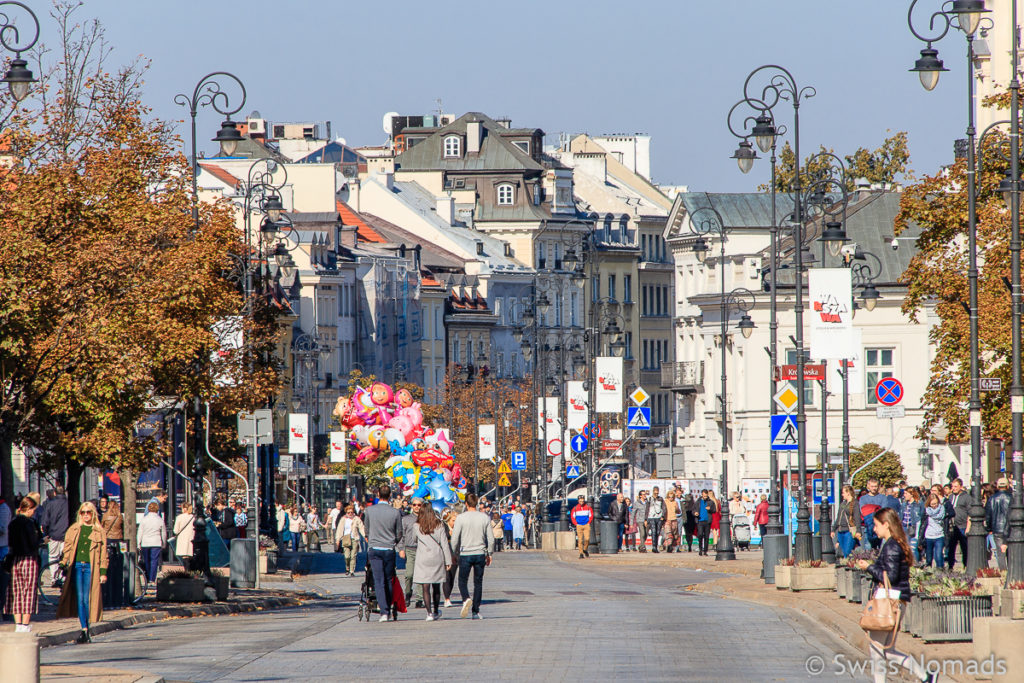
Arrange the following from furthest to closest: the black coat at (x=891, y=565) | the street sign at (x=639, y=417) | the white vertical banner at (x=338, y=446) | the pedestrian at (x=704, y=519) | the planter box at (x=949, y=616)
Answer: the white vertical banner at (x=338, y=446) → the pedestrian at (x=704, y=519) → the street sign at (x=639, y=417) → the planter box at (x=949, y=616) → the black coat at (x=891, y=565)

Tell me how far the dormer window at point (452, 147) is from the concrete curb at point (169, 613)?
101078 mm

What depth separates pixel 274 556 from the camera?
43469 mm

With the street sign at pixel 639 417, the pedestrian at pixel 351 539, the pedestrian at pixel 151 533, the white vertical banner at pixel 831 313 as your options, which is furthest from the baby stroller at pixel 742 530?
the pedestrian at pixel 151 533

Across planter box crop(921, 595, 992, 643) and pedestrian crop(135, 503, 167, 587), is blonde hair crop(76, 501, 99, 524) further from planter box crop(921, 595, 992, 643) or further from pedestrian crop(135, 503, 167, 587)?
planter box crop(921, 595, 992, 643)

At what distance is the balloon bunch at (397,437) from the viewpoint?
174ft

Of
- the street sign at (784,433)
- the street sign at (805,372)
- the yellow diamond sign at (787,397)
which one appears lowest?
the street sign at (784,433)

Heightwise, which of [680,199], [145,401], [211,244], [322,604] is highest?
[680,199]

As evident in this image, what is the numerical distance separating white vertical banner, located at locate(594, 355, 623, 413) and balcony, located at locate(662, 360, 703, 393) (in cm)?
3313

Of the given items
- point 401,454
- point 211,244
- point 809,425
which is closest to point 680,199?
point 809,425

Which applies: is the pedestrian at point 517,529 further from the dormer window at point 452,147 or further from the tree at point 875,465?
the dormer window at point 452,147

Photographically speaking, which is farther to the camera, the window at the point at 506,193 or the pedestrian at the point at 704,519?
the window at the point at 506,193

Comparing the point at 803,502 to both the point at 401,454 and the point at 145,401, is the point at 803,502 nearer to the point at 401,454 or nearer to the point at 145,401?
the point at 145,401

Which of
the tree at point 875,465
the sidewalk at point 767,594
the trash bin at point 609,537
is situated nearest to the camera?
the sidewalk at point 767,594

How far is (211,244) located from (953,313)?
15.2 metres
